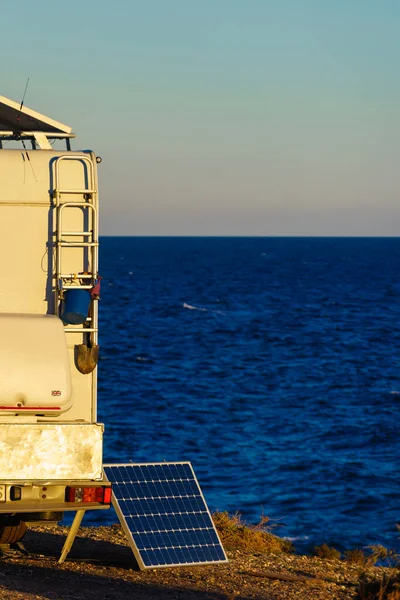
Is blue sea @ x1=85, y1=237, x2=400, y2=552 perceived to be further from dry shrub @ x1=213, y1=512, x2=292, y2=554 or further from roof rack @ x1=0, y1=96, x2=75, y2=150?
roof rack @ x1=0, y1=96, x2=75, y2=150

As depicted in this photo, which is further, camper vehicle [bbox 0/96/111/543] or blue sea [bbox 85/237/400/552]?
blue sea [bbox 85/237/400/552]

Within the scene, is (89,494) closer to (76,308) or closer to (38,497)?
(38,497)

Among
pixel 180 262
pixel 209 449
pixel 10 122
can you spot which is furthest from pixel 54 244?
pixel 180 262

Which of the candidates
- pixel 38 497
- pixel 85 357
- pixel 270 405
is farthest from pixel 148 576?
pixel 270 405

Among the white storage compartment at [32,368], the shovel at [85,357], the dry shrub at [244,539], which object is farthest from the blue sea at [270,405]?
the white storage compartment at [32,368]

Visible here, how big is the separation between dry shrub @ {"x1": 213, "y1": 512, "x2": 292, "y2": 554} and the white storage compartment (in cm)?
424

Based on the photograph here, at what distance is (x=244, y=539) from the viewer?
1477 centimetres

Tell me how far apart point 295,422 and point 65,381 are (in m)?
25.9

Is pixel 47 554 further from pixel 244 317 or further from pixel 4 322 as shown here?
pixel 244 317

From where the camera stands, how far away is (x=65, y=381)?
1085 cm

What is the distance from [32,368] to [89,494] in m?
1.47

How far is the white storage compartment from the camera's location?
1061cm

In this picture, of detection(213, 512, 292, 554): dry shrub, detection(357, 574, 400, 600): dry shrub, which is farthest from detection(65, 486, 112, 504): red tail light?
detection(213, 512, 292, 554): dry shrub

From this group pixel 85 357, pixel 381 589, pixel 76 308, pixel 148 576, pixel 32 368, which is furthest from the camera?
pixel 148 576
